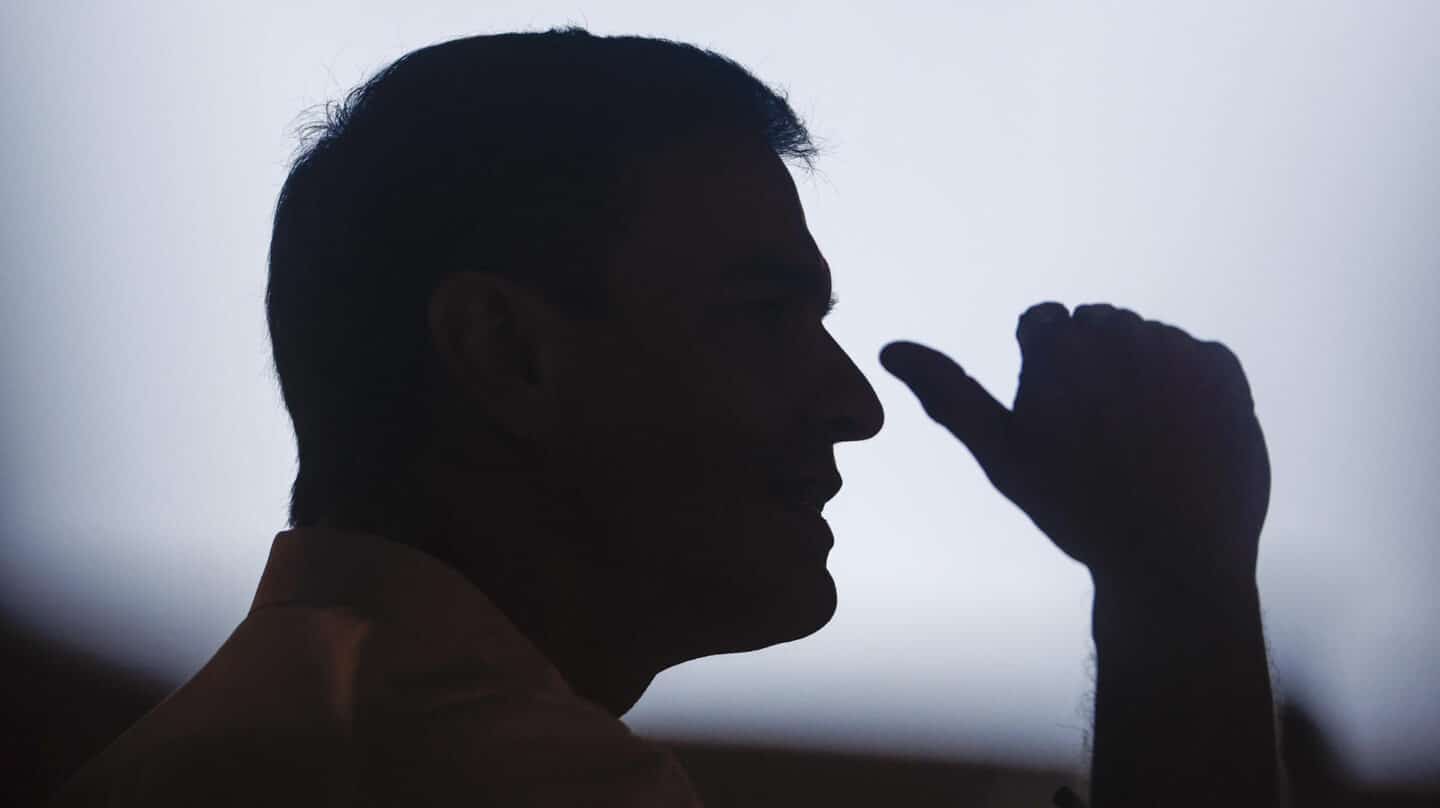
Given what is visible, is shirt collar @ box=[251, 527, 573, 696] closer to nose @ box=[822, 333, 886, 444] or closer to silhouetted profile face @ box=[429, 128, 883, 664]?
silhouetted profile face @ box=[429, 128, 883, 664]

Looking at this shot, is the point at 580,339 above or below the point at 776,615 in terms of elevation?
above

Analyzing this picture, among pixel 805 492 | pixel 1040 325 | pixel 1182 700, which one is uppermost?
pixel 1040 325

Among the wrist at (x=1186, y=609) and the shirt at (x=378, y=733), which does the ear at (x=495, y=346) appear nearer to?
the shirt at (x=378, y=733)

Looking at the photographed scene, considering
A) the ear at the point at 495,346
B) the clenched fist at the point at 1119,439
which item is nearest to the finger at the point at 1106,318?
the clenched fist at the point at 1119,439

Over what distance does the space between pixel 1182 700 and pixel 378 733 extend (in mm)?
458

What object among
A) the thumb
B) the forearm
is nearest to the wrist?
the forearm

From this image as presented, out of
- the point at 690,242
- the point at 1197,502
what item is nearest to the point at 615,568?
the point at 690,242

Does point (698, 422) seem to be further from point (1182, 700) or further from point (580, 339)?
point (1182, 700)

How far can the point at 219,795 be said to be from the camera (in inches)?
17.1

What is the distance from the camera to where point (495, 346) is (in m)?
0.62

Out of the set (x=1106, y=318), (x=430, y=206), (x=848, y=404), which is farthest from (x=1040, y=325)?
(x=430, y=206)

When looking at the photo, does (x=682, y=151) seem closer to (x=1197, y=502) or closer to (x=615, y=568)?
(x=615, y=568)

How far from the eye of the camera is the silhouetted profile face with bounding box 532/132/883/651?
63 cm

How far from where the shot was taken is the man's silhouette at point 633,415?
603 mm
